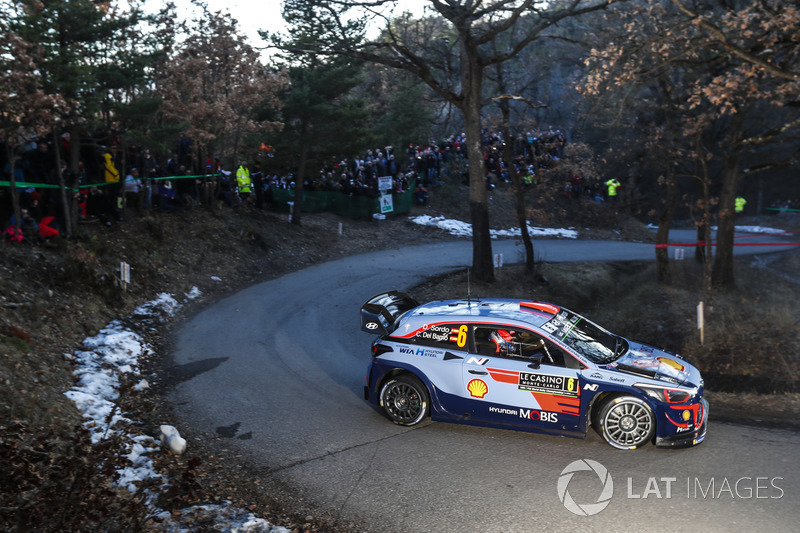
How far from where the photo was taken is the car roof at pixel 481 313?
8812 millimetres

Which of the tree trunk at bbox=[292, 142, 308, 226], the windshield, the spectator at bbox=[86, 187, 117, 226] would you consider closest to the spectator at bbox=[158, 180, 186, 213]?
the spectator at bbox=[86, 187, 117, 226]

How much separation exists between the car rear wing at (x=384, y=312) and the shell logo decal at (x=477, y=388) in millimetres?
1485

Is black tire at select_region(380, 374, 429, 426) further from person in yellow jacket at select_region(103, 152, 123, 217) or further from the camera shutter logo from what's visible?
person in yellow jacket at select_region(103, 152, 123, 217)

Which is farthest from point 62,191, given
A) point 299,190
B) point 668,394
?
point 668,394

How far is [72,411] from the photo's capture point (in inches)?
346

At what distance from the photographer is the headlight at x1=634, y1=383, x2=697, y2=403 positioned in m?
7.81

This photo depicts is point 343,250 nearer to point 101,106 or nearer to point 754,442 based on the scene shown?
point 101,106

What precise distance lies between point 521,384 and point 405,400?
5.60 feet

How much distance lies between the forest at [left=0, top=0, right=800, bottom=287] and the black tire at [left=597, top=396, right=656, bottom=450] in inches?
237

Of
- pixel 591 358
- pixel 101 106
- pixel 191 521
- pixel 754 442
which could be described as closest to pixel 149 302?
pixel 101 106

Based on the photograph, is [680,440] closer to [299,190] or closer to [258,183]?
[299,190]

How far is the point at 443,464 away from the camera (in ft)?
25.7

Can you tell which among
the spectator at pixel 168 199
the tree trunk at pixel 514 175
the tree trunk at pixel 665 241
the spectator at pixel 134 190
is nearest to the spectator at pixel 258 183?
the spectator at pixel 168 199

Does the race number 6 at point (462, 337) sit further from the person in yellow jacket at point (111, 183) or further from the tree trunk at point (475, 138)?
the person in yellow jacket at point (111, 183)
